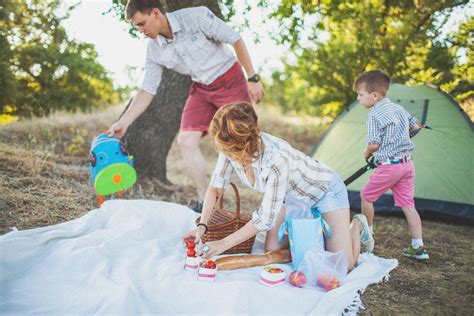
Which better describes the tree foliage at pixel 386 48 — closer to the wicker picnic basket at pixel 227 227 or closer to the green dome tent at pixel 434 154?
the green dome tent at pixel 434 154

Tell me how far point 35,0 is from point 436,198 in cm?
654

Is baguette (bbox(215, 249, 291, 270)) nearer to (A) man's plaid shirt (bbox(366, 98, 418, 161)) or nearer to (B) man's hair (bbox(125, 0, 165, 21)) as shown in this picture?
(A) man's plaid shirt (bbox(366, 98, 418, 161))

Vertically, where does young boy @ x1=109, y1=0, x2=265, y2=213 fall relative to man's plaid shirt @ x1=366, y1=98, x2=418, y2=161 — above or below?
above

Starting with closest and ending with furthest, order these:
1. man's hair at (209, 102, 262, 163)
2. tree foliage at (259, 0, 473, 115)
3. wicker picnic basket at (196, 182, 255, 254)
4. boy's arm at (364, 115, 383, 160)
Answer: man's hair at (209, 102, 262, 163), wicker picnic basket at (196, 182, 255, 254), boy's arm at (364, 115, 383, 160), tree foliage at (259, 0, 473, 115)

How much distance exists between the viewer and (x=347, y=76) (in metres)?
6.96

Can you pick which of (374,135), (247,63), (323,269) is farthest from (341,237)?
(247,63)

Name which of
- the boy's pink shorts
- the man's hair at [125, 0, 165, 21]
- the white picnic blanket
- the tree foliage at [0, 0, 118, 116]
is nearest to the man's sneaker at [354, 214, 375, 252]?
the white picnic blanket

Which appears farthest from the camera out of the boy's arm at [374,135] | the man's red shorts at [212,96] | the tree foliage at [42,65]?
the tree foliage at [42,65]

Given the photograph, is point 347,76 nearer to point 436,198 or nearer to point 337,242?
point 436,198

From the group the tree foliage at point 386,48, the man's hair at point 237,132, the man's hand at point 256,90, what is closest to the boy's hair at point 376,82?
the man's hand at point 256,90

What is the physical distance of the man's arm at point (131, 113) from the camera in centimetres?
348

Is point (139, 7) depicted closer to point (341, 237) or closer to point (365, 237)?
point (341, 237)

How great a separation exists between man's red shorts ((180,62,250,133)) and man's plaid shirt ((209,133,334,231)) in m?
1.04

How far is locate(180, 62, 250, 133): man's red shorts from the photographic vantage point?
365 cm
